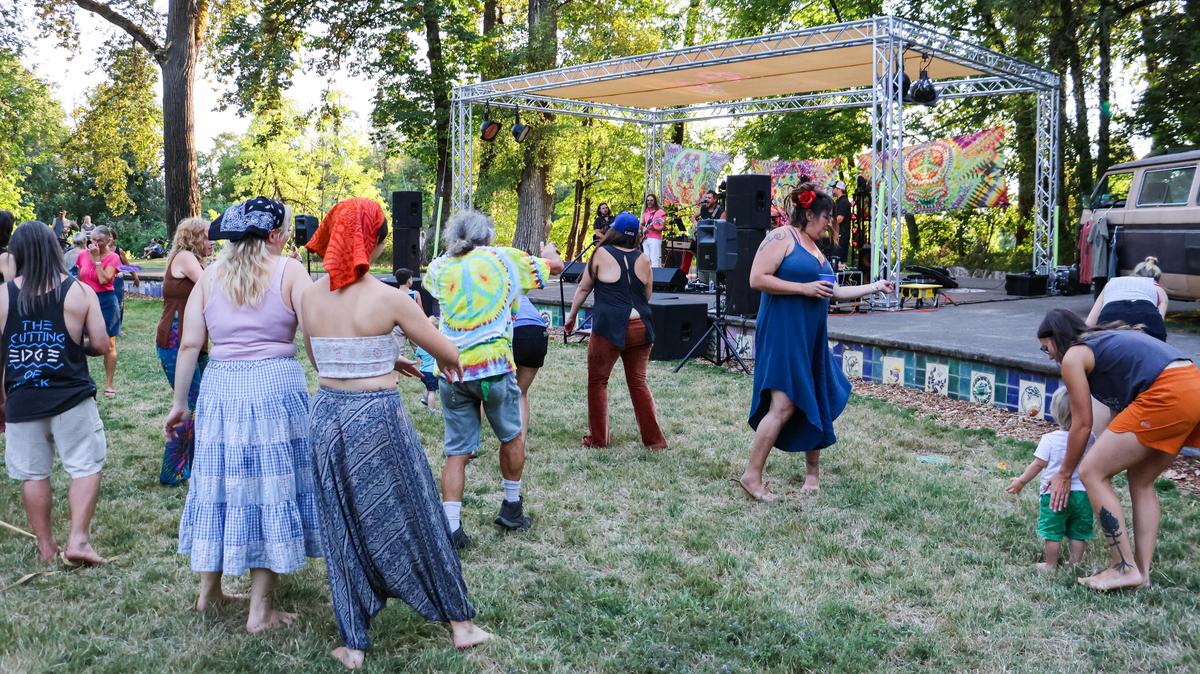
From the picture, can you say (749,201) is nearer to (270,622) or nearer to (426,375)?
(426,375)

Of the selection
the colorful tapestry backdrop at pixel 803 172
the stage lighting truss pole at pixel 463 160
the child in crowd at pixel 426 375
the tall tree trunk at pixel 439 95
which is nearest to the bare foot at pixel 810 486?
the child in crowd at pixel 426 375

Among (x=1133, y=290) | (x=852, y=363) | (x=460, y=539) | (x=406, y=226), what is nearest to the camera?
(x=460, y=539)

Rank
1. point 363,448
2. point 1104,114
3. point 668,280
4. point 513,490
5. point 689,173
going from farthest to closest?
point 689,173, point 1104,114, point 668,280, point 513,490, point 363,448

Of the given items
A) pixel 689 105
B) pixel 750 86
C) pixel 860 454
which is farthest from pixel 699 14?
pixel 860 454

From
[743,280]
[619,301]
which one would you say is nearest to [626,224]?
[619,301]

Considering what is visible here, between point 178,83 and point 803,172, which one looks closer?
point 178,83

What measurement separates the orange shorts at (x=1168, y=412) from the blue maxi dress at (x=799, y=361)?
1.61m

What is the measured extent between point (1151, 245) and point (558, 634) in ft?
34.6

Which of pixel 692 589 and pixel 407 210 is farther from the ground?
pixel 407 210

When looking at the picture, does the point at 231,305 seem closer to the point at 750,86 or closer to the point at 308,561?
the point at 308,561

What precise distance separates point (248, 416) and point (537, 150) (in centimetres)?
1934

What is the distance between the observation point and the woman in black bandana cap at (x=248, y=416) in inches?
124

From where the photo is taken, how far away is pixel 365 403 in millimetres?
2924

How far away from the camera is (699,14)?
27.8 m
